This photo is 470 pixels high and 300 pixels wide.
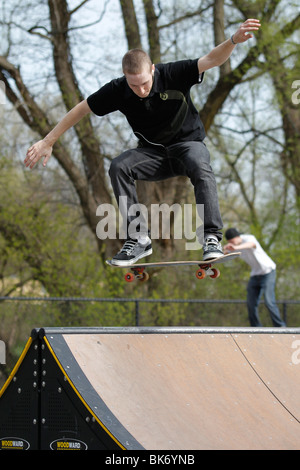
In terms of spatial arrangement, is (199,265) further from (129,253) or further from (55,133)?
(55,133)

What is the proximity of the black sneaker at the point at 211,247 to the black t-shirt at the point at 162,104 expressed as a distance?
0.85 metres

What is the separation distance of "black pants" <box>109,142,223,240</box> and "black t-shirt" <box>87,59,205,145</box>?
4.0 inches

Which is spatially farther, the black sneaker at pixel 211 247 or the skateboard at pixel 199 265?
the skateboard at pixel 199 265

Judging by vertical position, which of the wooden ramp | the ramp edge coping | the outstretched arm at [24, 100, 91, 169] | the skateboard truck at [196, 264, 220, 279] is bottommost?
the wooden ramp

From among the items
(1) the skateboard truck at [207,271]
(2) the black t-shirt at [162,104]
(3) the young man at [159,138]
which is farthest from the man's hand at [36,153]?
(1) the skateboard truck at [207,271]

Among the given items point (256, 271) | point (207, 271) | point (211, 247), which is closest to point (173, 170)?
point (211, 247)

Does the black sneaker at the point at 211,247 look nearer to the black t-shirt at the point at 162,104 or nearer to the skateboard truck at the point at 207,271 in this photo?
the skateboard truck at the point at 207,271

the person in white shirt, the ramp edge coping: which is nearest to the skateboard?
the ramp edge coping

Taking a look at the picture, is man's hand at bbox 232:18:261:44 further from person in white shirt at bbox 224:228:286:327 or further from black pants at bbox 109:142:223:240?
person in white shirt at bbox 224:228:286:327

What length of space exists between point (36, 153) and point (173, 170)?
3.80ft

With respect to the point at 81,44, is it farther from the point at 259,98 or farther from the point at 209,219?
the point at 209,219

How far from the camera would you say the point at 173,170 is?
496 cm

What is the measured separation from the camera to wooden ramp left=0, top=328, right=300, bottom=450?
12.0ft

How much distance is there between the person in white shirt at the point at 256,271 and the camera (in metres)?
8.82
